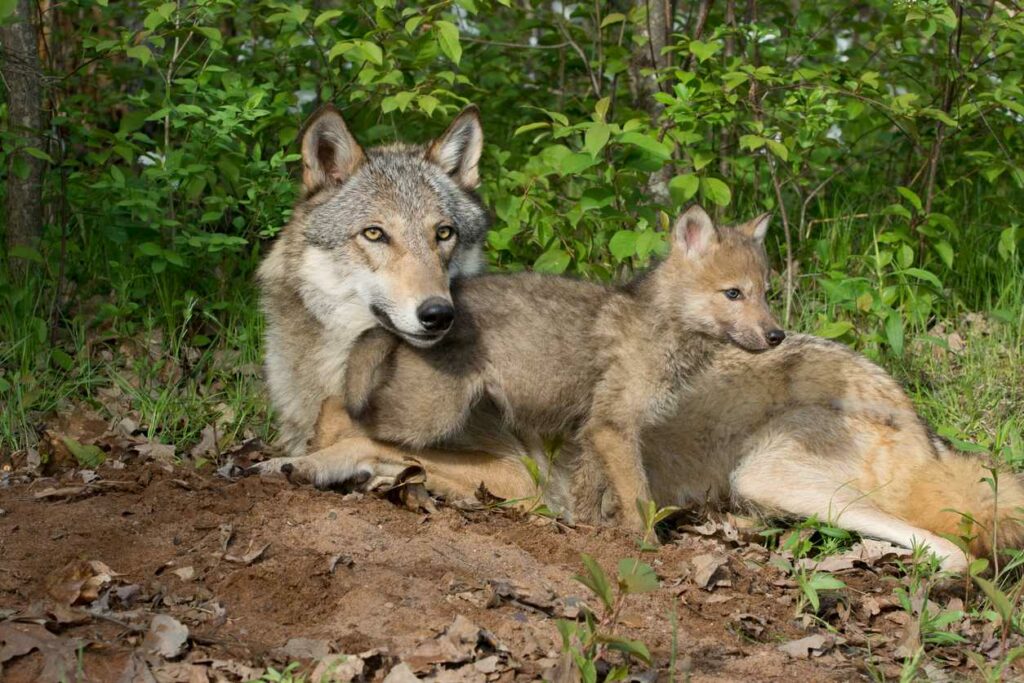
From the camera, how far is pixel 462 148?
5.93 m

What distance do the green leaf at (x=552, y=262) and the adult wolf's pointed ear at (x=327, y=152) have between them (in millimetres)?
1315

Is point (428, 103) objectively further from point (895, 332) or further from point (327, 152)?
point (895, 332)

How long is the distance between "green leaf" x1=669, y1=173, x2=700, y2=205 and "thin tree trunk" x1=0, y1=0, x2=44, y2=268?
11.9ft

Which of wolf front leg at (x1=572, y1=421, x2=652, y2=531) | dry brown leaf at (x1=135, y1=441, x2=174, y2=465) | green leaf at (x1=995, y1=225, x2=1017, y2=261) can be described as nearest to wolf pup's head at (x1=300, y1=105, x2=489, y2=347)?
wolf front leg at (x1=572, y1=421, x2=652, y2=531)

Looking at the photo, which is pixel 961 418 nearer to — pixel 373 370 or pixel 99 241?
pixel 373 370

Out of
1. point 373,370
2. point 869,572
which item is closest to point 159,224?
point 373,370

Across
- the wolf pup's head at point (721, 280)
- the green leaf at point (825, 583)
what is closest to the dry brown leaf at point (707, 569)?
the green leaf at point (825, 583)

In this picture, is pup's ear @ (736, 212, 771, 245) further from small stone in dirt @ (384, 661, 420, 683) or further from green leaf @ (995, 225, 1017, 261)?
small stone in dirt @ (384, 661, 420, 683)

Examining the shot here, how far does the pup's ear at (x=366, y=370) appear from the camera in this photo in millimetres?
5020

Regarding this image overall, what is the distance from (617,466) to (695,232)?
1.22 m

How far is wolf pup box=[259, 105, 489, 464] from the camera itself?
5.30 m

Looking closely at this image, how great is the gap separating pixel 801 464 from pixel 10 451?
394 centimetres

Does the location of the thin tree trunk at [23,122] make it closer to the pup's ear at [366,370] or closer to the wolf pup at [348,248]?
the wolf pup at [348,248]

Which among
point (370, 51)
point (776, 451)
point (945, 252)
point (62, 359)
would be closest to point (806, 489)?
point (776, 451)
